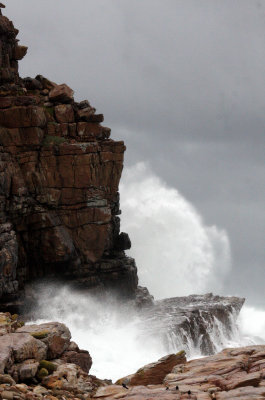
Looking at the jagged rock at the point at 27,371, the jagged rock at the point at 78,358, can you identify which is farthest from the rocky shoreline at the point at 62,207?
the jagged rock at the point at 27,371

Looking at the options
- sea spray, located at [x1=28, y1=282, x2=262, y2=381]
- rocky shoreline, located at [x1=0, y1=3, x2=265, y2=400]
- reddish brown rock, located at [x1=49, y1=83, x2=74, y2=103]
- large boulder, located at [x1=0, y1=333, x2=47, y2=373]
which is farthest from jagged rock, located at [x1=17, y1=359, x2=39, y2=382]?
reddish brown rock, located at [x1=49, y1=83, x2=74, y2=103]

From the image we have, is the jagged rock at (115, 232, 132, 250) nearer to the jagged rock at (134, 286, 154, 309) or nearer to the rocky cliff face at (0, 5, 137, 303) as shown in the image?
the rocky cliff face at (0, 5, 137, 303)

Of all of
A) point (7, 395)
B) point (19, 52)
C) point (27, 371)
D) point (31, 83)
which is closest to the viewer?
point (7, 395)

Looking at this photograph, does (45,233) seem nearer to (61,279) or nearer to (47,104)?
(61,279)

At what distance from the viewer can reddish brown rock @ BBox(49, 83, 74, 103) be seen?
202 feet

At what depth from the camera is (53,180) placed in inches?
2280

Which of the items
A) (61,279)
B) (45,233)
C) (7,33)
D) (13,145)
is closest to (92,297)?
(61,279)

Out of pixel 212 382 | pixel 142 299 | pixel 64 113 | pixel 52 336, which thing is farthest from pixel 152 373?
pixel 142 299

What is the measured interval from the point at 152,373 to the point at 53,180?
112ft

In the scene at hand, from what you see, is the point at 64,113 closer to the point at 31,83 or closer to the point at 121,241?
the point at 31,83

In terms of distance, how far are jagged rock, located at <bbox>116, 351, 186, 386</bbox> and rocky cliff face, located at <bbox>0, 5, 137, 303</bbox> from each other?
2660cm

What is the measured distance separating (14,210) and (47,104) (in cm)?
1411

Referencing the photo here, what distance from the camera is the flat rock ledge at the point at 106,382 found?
21453 millimetres

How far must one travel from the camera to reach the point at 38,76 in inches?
2542
